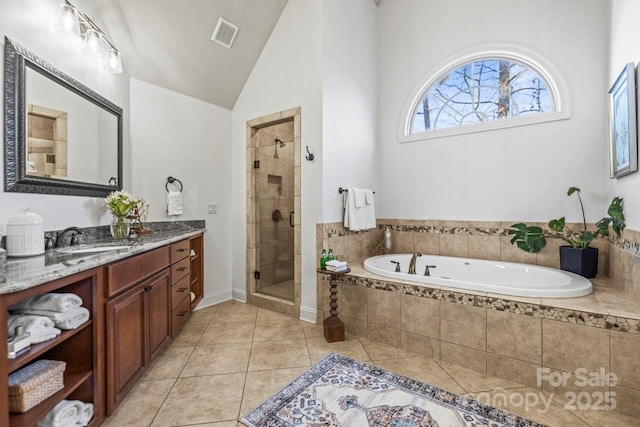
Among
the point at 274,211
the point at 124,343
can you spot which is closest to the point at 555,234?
the point at 274,211

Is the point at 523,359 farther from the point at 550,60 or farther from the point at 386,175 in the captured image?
the point at 550,60

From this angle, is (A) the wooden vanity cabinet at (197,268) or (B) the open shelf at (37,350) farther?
(A) the wooden vanity cabinet at (197,268)

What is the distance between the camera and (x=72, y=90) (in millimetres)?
2025

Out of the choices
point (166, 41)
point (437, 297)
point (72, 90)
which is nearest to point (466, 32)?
point (437, 297)

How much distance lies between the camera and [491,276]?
2781 mm

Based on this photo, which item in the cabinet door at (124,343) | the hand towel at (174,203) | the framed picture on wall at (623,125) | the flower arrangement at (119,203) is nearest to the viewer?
the cabinet door at (124,343)

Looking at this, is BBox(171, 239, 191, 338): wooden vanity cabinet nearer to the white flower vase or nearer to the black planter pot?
the white flower vase

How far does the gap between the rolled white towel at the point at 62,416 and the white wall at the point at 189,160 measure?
5.83 ft

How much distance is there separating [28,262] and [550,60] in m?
4.06

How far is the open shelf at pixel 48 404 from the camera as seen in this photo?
1.03m

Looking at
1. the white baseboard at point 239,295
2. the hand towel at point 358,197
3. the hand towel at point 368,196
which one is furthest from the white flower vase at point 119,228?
the hand towel at point 368,196

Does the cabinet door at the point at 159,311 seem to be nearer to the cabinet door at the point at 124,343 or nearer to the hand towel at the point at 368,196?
the cabinet door at the point at 124,343

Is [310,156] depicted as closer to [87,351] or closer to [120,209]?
[120,209]

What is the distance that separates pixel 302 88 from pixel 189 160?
138cm
